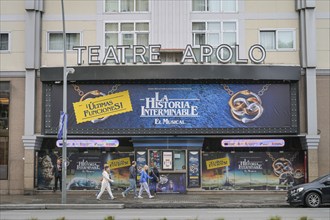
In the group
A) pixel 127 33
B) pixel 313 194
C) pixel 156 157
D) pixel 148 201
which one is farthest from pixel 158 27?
pixel 313 194

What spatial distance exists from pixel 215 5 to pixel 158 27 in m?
3.49

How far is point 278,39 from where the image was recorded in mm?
29781

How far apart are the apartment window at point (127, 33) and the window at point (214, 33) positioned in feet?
9.10

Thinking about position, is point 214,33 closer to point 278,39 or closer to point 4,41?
point 278,39

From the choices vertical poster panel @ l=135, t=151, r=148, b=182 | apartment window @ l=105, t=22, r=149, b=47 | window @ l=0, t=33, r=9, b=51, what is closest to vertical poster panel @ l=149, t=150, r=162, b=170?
vertical poster panel @ l=135, t=151, r=148, b=182

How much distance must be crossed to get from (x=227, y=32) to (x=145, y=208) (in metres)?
11.9

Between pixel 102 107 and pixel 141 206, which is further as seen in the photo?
pixel 102 107

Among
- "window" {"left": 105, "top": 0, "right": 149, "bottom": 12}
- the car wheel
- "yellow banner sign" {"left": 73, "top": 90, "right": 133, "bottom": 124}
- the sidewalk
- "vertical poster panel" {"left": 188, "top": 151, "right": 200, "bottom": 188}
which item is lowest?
the sidewalk

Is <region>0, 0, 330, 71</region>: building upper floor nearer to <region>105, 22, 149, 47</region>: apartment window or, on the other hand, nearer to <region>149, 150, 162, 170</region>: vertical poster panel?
<region>105, 22, 149, 47</region>: apartment window

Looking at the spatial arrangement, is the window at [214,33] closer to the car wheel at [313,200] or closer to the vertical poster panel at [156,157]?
the vertical poster panel at [156,157]

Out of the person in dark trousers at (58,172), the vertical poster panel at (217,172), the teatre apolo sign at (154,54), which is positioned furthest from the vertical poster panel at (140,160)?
the teatre apolo sign at (154,54)

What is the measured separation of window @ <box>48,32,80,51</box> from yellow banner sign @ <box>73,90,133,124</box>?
11.3ft

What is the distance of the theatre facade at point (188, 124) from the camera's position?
28.7 m

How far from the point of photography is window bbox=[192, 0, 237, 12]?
30094 millimetres
